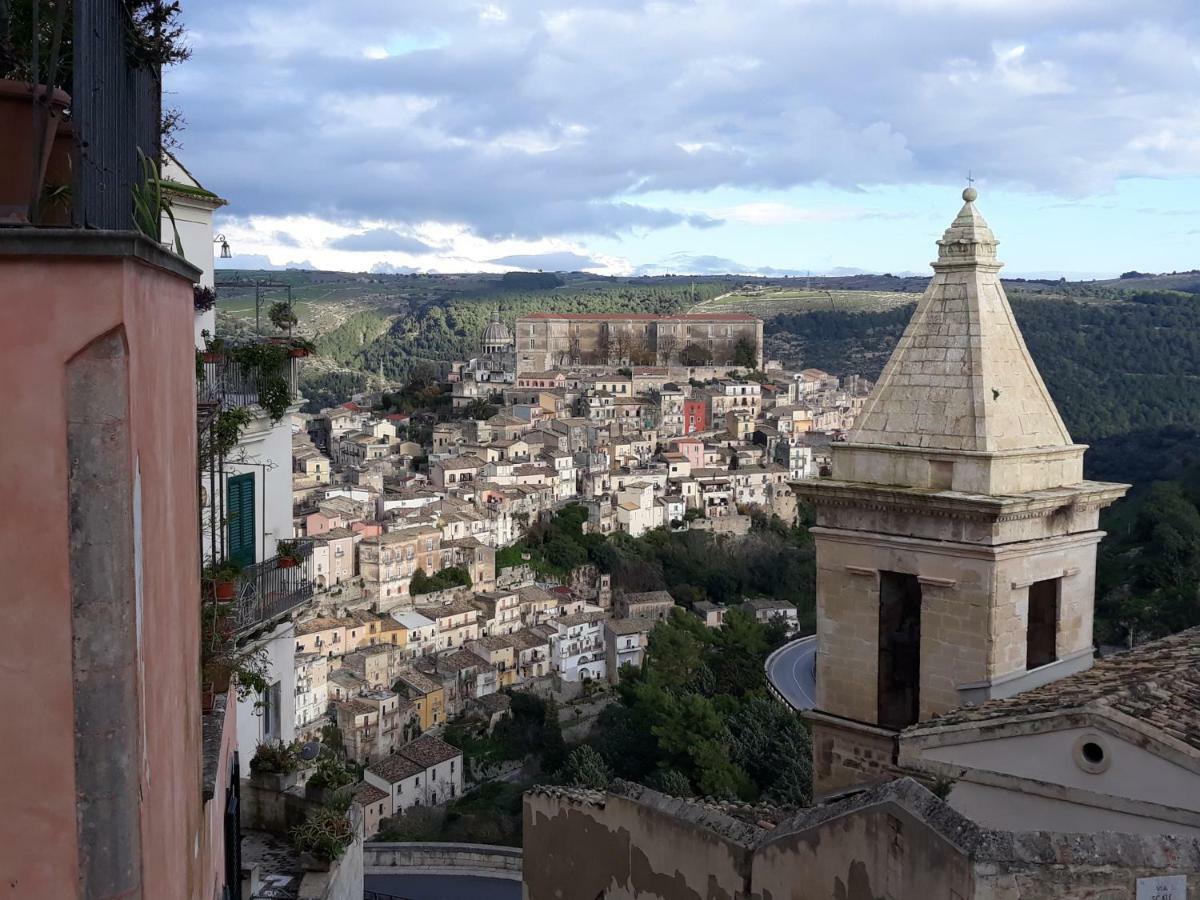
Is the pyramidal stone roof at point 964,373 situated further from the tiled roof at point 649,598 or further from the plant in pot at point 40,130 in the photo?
the tiled roof at point 649,598

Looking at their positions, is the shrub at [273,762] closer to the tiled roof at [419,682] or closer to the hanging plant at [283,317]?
the hanging plant at [283,317]

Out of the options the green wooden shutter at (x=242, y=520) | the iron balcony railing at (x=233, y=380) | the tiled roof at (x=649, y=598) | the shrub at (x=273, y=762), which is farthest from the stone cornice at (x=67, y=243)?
the tiled roof at (x=649, y=598)

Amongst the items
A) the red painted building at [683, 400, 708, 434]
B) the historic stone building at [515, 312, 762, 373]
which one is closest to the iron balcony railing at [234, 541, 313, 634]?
the red painted building at [683, 400, 708, 434]

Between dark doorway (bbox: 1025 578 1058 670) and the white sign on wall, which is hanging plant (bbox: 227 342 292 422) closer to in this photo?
dark doorway (bbox: 1025 578 1058 670)

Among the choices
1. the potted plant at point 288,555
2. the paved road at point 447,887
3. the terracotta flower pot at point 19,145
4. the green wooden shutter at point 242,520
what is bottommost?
the paved road at point 447,887

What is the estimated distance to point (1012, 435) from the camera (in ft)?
21.5

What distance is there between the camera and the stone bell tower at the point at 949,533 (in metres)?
6.39

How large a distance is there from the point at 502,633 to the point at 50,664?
57.1 metres

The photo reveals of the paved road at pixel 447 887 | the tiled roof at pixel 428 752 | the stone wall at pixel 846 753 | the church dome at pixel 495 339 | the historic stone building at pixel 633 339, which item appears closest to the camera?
the stone wall at pixel 846 753

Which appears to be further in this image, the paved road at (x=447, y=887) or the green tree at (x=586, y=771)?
the green tree at (x=586, y=771)

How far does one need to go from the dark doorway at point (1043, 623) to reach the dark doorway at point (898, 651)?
2.08 ft

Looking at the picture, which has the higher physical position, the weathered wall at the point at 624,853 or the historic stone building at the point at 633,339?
the historic stone building at the point at 633,339

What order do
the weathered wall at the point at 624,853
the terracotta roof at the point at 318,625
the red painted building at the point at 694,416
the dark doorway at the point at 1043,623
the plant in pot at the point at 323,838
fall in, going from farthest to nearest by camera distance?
1. the red painted building at the point at 694,416
2. the terracotta roof at the point at 318,625
3. the dark doorway at the point at 1043,623
4. the plant in pot at the point at 323,838
5. the weathered wall at the point at 624,853

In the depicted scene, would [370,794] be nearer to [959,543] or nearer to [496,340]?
[959,543]
